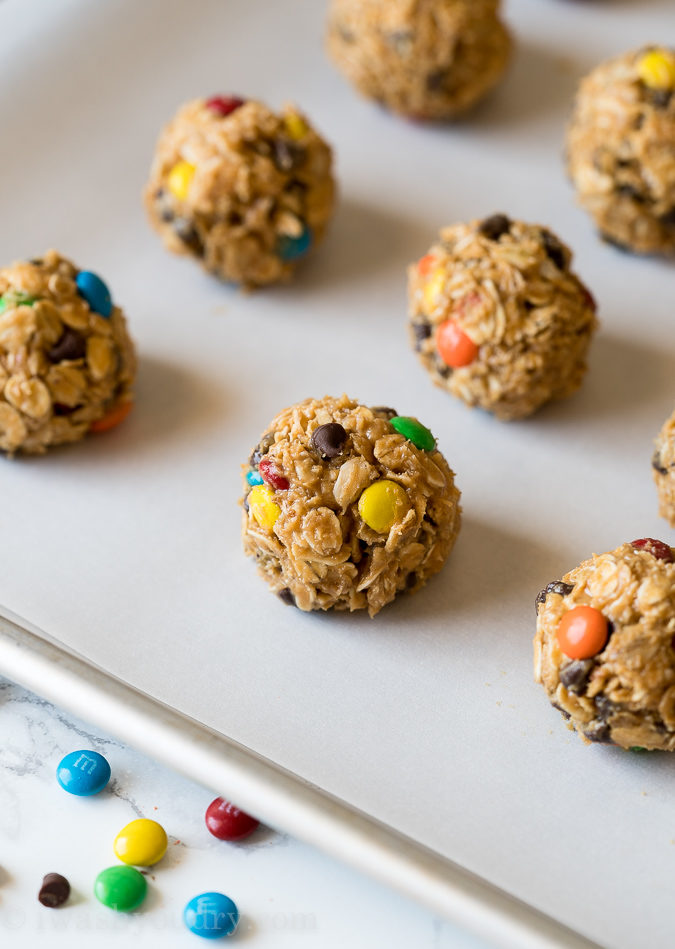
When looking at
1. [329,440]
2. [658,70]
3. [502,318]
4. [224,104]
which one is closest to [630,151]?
[658,70]

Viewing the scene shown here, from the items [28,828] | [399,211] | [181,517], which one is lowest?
[28,828]

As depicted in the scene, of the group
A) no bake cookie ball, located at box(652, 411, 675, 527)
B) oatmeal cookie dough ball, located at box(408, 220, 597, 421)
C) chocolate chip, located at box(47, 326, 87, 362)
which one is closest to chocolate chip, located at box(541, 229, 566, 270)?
oatmeal cookie dough ball, located at box(408, 220, 597, 421)

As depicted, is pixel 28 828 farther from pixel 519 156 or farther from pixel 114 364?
pixel 519 156

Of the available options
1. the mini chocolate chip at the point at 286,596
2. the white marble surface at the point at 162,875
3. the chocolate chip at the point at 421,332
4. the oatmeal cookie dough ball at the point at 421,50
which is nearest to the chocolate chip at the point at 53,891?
the white marble surface at the point at 162,875

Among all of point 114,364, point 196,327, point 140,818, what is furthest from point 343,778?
point 196,327

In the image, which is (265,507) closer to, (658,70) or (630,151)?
(630,151)

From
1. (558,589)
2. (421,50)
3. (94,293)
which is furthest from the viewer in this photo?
(421,50)

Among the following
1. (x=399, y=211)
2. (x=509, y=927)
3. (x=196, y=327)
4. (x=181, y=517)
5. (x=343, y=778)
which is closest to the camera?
(x=509, y=927)
